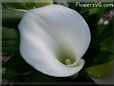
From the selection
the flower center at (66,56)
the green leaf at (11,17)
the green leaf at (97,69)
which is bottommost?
the green leaf at (97,69)

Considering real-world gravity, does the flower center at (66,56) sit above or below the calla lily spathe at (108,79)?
above

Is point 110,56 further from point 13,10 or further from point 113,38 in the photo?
point 13,10

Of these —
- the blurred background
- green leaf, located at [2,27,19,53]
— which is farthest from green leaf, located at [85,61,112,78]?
green leaf, located at [2,27,19,53]

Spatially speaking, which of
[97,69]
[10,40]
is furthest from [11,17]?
[97,69]

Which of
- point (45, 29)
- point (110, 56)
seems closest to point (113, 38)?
point (110, 56)

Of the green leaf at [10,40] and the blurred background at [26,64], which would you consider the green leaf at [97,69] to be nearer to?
the blurred background at [26,64]

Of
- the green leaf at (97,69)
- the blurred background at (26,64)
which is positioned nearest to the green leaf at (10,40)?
the blurred background at (26,64)

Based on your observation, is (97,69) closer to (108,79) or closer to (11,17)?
(108,79)
